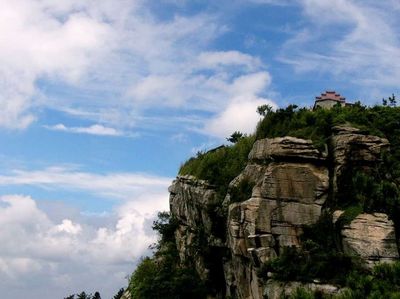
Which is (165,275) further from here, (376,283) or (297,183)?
(376,283)

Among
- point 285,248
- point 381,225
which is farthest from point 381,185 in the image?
point 285,248

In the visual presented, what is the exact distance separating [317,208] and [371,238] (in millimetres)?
3786

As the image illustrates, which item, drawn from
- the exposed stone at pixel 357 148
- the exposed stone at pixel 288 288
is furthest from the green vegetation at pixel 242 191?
the exposed stone at pixel 288 288

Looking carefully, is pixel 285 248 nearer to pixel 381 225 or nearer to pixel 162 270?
pixel 381 225

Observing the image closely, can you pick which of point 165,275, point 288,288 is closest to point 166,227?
point 165,275

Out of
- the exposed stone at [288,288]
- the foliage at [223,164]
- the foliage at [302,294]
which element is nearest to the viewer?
the foliage at [302,294]

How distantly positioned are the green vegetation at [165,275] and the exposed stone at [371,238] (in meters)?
15.1

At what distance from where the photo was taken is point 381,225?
30016 mm

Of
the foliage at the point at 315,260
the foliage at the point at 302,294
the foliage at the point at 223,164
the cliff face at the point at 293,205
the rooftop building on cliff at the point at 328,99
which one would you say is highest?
the rooftop building on cliff at the point at 328,99

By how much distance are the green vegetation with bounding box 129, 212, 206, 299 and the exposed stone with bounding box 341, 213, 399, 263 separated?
15126 millimetres

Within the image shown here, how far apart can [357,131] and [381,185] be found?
3440mm

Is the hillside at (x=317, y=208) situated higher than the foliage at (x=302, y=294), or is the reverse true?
the hillside at (x=317, y=208)

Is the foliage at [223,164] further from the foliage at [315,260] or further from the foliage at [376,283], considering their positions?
the foliage at [376,283]

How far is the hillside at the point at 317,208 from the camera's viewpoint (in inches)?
1138
